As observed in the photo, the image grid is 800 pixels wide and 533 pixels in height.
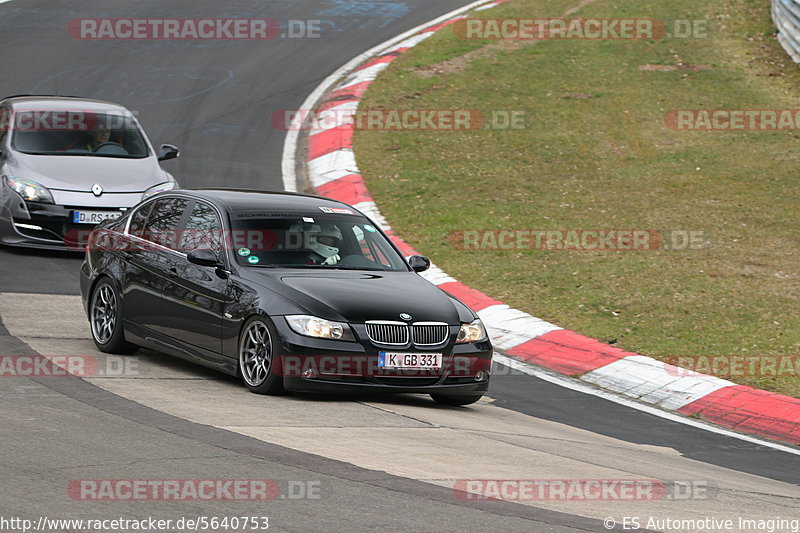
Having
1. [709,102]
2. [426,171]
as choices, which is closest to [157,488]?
[426,171]

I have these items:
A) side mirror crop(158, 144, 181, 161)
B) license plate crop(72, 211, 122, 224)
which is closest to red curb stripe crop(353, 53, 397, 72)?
side mirror crop(158, 144, 181, 161)

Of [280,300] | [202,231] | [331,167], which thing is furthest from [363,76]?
[280,300]

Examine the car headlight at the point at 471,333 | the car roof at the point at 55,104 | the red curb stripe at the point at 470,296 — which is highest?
the car roof at the point at 55,104

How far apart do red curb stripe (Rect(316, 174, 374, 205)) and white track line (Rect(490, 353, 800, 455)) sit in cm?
616

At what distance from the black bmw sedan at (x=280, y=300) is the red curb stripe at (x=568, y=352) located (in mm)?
2114

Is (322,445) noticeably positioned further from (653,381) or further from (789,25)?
(789,25)

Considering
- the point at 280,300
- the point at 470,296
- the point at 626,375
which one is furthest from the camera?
the point at 470,296

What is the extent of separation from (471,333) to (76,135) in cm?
825

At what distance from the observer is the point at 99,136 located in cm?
1545

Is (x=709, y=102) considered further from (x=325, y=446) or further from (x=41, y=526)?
(x=41, y=526)

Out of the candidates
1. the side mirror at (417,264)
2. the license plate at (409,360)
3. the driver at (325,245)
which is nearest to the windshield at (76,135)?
the driver at (325,245)

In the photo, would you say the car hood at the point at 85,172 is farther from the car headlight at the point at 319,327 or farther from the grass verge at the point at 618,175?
the car headlight at the point at 319,327

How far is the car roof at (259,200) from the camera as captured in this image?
31.8 ft

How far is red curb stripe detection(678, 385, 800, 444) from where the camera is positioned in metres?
9.53
